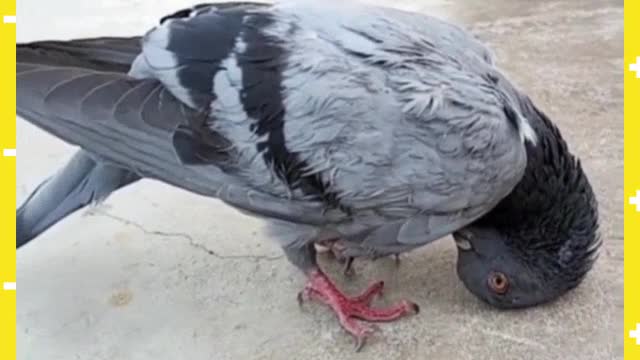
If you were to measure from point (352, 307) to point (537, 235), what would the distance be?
61cm

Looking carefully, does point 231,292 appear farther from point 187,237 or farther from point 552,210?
point 552,210

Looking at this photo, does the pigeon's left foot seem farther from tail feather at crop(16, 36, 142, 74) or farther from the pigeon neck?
tail feather at crop(16, 36, 142, 74)

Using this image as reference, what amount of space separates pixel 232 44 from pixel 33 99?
1.95 ft

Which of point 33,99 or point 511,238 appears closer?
point 33,99

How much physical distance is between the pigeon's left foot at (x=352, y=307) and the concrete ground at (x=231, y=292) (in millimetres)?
40

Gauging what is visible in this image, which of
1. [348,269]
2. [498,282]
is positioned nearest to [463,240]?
[498,282]

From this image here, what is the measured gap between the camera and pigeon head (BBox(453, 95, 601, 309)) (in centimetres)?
308

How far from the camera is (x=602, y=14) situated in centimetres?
523

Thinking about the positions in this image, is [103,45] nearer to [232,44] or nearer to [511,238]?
[232,44]


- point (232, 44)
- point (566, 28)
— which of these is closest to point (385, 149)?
point (232, 44)
